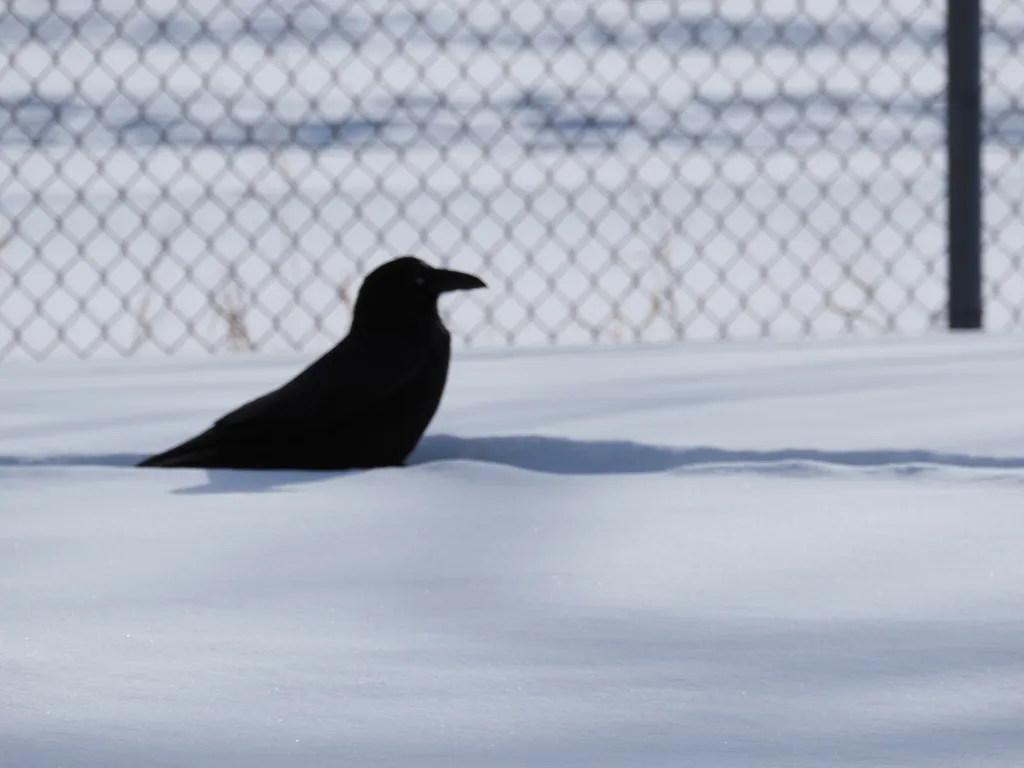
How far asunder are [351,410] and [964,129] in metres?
1.54

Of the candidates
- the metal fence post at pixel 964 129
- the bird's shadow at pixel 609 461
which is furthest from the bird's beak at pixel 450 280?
the metal fence post at pixel 964 129

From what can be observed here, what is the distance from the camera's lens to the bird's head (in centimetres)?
221

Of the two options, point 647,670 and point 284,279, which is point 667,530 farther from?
point 284,279

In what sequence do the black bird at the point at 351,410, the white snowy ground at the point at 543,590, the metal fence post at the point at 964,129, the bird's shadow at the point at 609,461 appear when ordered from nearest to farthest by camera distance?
the white snowy ground at the point at 543,590
the bird's shadow at the point at 609,461
the black bird at the point at 351,410
the metal fence post at the point at 964,129

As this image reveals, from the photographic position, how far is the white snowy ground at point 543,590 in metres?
1.06

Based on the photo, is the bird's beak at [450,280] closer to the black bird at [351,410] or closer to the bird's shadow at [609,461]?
the black bird at [351,410]

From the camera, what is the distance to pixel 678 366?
2.75 meters

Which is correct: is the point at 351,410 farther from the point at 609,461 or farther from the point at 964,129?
the point at 964,129

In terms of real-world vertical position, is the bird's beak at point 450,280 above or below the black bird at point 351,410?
above

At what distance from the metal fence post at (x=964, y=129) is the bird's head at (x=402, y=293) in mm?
1257

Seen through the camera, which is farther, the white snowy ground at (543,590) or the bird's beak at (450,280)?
the bird's beak at (450,280)

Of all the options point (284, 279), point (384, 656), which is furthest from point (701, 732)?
point (284, 279)

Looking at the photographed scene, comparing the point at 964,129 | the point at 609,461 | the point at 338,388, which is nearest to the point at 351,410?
the point at 338,388

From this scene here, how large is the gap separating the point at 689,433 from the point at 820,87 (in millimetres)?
1781
